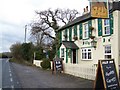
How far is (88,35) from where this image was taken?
26078 millimetres

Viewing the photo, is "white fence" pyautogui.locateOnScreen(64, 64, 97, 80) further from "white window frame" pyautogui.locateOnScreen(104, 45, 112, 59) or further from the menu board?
"white window frame" pyautogui.locateOnScreen(104, 45, 112, 59)

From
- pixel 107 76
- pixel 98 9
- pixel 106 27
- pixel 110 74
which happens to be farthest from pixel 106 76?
pixel 106 27

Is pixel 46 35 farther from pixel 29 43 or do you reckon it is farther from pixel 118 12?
pixel 118 12

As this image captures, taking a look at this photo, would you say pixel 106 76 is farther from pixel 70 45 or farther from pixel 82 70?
pixel 70 45

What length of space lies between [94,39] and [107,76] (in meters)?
13.7

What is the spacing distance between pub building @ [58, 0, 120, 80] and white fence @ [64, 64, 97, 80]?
8 cm

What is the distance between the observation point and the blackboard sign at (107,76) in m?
11.0

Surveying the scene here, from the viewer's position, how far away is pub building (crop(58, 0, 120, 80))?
21109mm

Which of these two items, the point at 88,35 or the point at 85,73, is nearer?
the point at 85,73

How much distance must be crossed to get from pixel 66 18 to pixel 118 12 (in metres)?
37.7

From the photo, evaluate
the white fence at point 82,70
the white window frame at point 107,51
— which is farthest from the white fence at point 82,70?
the white window frame at point 107,51

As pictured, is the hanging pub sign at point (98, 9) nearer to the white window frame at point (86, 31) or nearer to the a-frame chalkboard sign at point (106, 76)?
the a-frame chalkboard sign at point (106, 76)

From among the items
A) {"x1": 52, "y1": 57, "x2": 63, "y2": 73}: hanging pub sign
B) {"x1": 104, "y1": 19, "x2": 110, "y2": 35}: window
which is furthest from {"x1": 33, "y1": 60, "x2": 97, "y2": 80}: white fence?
{"x1": 104, "y1": 19, "x2": 110, "y2": 35}: window

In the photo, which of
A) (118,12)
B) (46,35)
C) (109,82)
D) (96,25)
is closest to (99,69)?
(109,82)
